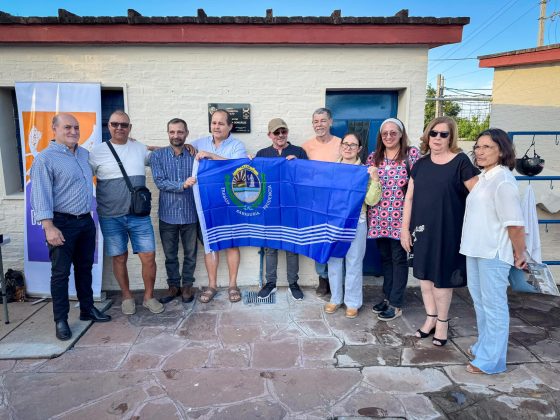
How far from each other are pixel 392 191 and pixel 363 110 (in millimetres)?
1596

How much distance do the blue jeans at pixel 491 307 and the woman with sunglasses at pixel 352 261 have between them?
3.45 ft

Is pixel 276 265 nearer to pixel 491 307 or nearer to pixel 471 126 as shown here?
pixel 491 307

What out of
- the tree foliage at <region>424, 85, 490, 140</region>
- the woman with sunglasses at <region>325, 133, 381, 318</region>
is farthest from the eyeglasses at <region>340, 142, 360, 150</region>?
the tree foliage at <region>424, 85, 490, 140</region>

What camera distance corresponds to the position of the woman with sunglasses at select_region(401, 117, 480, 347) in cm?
300

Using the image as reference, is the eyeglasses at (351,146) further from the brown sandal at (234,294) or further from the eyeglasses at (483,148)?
the brown sandal at (234,294)

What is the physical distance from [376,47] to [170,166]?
9.17ft

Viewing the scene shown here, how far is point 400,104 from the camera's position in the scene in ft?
15.2

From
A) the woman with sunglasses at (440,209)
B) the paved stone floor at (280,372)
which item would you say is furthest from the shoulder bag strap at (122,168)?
the woman with sunglasses at (440,209)

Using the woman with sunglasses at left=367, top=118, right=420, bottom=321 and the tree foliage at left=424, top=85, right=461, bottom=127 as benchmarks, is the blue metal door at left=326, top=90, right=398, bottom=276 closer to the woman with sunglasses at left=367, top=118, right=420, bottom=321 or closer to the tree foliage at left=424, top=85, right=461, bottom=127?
the woman with sunglasses at left=367, top=118, right=420, bottom=321

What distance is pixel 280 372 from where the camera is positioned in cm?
295

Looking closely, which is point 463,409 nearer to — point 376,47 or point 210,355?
point 210,355

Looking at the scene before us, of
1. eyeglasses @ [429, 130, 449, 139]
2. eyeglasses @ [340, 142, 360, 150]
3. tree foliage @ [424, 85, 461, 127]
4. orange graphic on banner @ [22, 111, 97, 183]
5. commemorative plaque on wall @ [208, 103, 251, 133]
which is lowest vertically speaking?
eyeglasses @ [340, 142, 360, 150]

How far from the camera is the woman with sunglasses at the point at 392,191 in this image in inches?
137

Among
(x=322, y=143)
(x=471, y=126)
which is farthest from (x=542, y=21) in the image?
(x=322, y=143)
